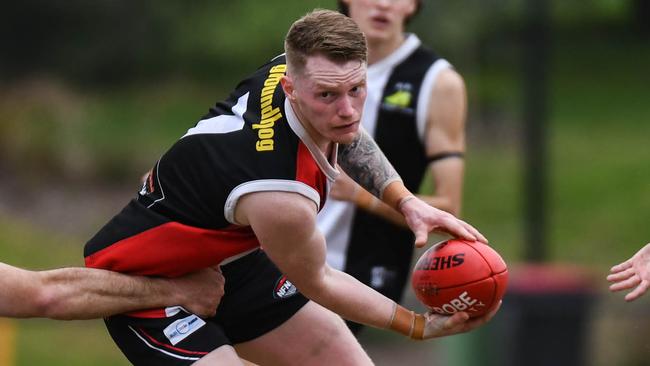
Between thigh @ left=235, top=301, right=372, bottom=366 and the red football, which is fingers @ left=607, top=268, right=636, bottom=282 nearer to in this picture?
the red football

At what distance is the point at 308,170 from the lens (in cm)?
485

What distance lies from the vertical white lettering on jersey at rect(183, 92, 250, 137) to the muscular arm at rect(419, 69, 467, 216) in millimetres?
1729

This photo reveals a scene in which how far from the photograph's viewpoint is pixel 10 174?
47.6ft

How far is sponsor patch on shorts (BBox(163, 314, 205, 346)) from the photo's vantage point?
511cm

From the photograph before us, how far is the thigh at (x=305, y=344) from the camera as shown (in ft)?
18.2

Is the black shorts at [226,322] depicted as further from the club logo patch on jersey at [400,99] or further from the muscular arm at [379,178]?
the club logo patch on jersey at [400,99]

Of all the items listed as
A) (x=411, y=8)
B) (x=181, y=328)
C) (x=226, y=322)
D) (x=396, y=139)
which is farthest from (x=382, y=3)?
(x=181, y=328)

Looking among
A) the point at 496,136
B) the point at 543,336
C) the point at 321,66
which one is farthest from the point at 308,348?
the point at 496,136

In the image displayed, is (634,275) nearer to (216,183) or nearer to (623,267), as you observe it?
(623,267)

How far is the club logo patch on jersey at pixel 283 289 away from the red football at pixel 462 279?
615 mm

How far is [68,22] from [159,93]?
1.28 meters

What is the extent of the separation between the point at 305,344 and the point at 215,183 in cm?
99

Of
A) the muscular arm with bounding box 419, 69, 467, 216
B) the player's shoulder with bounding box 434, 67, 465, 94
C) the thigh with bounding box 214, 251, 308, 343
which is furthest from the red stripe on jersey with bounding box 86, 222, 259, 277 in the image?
the player's shoulder with bounding box 434, 67, 465, 94

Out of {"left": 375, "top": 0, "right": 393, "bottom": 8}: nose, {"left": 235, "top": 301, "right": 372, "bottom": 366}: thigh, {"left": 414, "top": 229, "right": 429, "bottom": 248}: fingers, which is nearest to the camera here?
{"left": 414, "top": 229, "right": 429, "bottom": 248}: fingers
